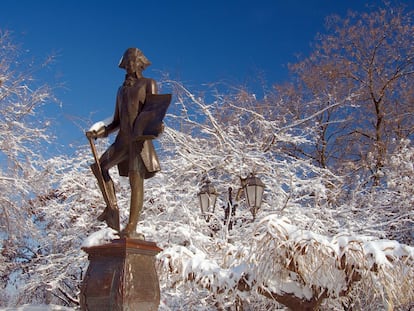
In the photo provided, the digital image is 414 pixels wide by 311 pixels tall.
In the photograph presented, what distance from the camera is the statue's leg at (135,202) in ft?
→ 15.3

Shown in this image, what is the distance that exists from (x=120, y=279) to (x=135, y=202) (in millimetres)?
841

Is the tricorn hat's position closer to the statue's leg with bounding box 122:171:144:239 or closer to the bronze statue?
the bronze statue

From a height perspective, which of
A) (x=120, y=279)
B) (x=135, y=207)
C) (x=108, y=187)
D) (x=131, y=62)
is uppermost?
(x=131, y=62)

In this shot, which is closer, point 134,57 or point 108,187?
point 108,187

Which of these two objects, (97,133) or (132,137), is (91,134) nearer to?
(97,133)

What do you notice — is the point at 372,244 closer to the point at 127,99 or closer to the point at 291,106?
the point at 127,99

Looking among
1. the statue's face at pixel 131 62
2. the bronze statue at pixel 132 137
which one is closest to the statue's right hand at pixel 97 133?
the bronze statue at pixel 132 137

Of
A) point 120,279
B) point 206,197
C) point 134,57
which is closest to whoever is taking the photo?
point 120,279

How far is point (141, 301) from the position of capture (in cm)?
435

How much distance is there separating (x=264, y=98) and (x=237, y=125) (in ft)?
10.6

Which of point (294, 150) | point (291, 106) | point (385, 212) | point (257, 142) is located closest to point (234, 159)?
point (257, 142)

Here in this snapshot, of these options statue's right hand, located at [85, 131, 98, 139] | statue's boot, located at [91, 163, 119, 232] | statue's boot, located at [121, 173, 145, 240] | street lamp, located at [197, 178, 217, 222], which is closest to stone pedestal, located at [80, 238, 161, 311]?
statue's boot, located at [121, 173, 145, 240]

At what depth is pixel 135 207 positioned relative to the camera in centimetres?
482

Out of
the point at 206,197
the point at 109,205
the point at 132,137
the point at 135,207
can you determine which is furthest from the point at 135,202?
the point at 206,197
